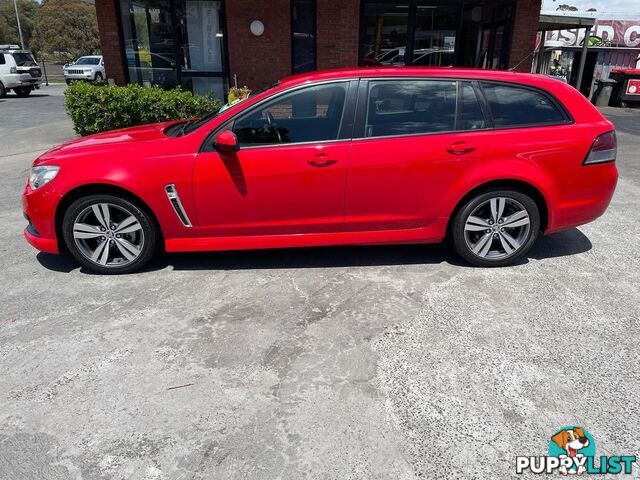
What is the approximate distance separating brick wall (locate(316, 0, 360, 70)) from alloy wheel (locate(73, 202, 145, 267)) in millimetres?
7768

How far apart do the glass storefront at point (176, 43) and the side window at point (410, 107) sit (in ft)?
24.9

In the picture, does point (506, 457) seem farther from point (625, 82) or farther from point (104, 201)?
point (625, 82)

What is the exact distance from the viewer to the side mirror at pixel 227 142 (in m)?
3.88

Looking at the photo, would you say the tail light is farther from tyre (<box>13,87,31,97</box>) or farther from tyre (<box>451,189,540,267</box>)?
tyre (<box>13,87,31,97</box>)

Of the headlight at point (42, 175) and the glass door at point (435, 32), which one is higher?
the glass door at point (435, 32)

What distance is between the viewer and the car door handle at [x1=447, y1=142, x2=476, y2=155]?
4.13m

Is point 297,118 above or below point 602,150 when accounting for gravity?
above

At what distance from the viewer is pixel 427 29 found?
1106cm

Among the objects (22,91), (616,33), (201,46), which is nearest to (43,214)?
(201,46)

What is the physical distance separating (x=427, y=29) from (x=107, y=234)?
917 cm

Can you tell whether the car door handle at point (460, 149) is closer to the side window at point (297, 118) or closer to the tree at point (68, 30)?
the side window at point (297, 118)

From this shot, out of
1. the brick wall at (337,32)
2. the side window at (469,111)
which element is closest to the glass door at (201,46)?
the brick wall at (337,32)

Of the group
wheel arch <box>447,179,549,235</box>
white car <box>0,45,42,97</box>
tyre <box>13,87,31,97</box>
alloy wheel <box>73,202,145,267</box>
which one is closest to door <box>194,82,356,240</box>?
alloy wheel <box>73,202,145,267</box>

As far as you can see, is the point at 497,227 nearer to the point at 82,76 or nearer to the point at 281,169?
the point at 281,169
